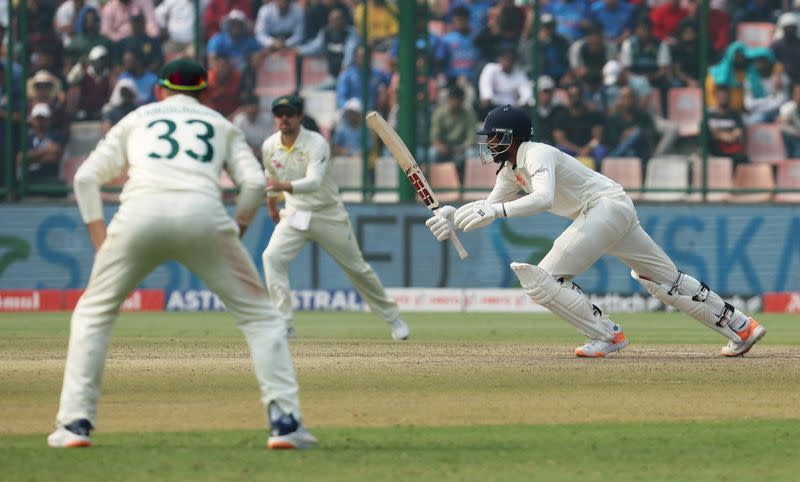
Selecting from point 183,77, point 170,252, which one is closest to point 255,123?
point 183,77

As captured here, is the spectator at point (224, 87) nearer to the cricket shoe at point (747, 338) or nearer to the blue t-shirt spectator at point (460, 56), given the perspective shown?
the blue t-shirt spectator at point (460, 56)

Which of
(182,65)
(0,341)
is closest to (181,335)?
(0,341)

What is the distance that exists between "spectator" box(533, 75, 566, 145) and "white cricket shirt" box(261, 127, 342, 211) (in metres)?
6.66

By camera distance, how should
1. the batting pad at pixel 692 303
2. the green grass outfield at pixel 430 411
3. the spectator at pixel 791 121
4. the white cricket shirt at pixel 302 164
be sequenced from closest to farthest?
the green grass outfield at pixel 430 411, the batting pad at pixel 692 303, the white cricket shirt at pixel 302 164, the spectator at pixel 791 121

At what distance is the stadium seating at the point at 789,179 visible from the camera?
1898cm

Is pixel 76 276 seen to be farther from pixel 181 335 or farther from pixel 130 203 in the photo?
pixel 130 203

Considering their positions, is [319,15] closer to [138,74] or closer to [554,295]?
[138,74]

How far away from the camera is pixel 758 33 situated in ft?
62.7

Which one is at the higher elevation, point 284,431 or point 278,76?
point 278,76

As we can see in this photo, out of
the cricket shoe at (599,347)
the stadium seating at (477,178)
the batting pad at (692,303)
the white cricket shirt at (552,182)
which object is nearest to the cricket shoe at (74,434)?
the white cricket shirt at (552,182)

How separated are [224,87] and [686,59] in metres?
6.20

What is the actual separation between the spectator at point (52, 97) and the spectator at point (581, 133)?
6.71m

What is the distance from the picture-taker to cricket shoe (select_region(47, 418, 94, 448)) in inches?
256

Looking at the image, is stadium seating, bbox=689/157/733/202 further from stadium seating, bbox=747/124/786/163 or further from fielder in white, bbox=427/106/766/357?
fielder in white, bbox=427/106/766/357
